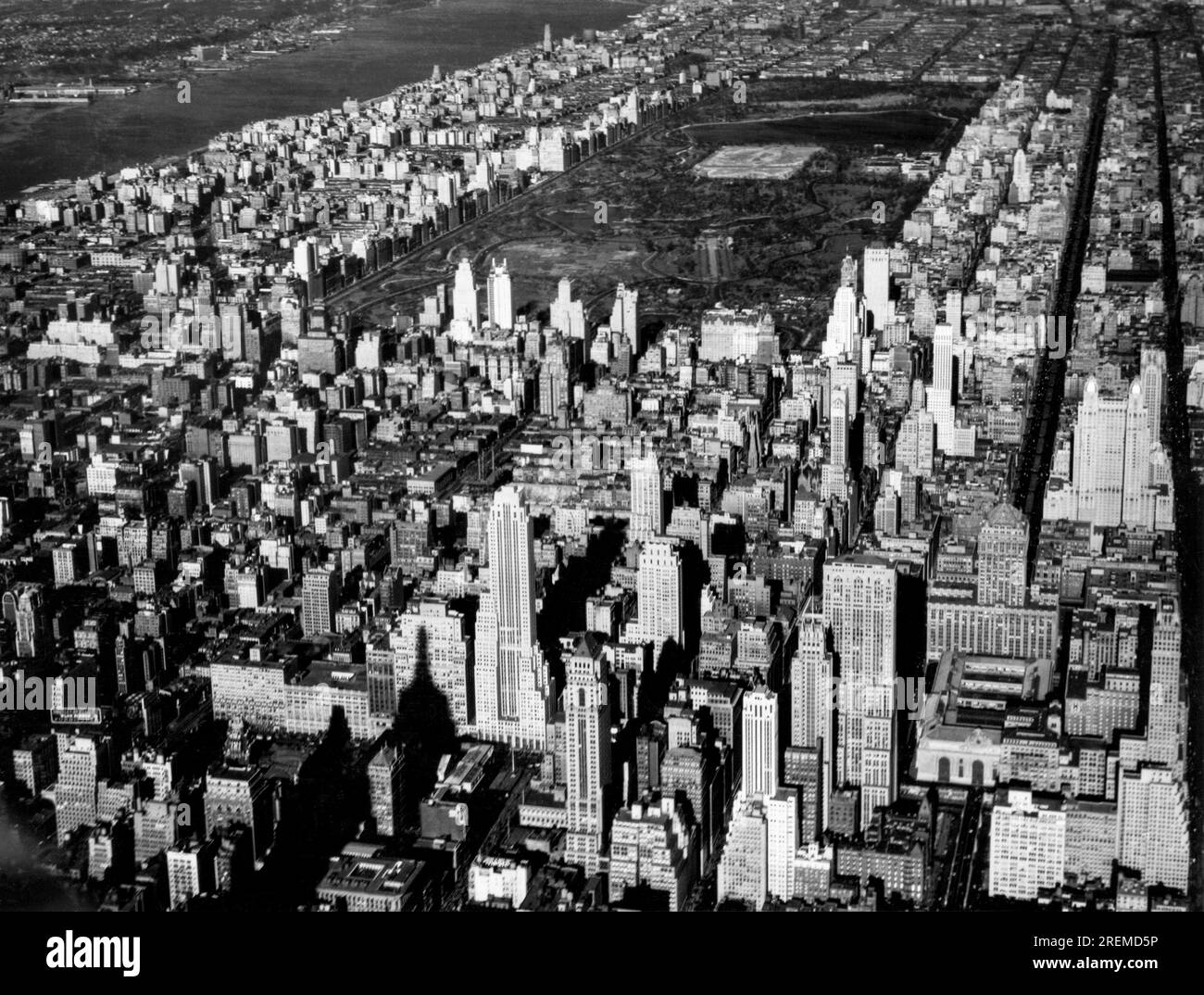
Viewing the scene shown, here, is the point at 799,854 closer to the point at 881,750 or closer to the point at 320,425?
the point at 881,750

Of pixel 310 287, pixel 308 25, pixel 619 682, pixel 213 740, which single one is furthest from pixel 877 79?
pixel 213 740

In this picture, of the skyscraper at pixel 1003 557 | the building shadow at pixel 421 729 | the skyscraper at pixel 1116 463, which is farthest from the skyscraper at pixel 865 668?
the building shadow at pixel 421 729

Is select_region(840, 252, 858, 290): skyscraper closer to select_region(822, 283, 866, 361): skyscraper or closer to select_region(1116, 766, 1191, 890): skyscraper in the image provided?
select_region(822, 283, 866, 361): skyscraper

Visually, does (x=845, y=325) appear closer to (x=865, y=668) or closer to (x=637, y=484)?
(x=637, y=484)

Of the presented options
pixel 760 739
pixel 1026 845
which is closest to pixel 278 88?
pixel 760 739

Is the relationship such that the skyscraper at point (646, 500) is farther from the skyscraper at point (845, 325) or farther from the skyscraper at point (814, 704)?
the skyscraper at point (845, 325)

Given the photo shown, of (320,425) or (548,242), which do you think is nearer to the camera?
(320,425)

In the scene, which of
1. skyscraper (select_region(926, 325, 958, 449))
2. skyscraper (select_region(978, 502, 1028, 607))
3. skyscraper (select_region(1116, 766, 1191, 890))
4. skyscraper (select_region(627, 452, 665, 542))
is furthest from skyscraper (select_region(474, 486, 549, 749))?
skyscraper (select_region(926, 325, 958, 449))
